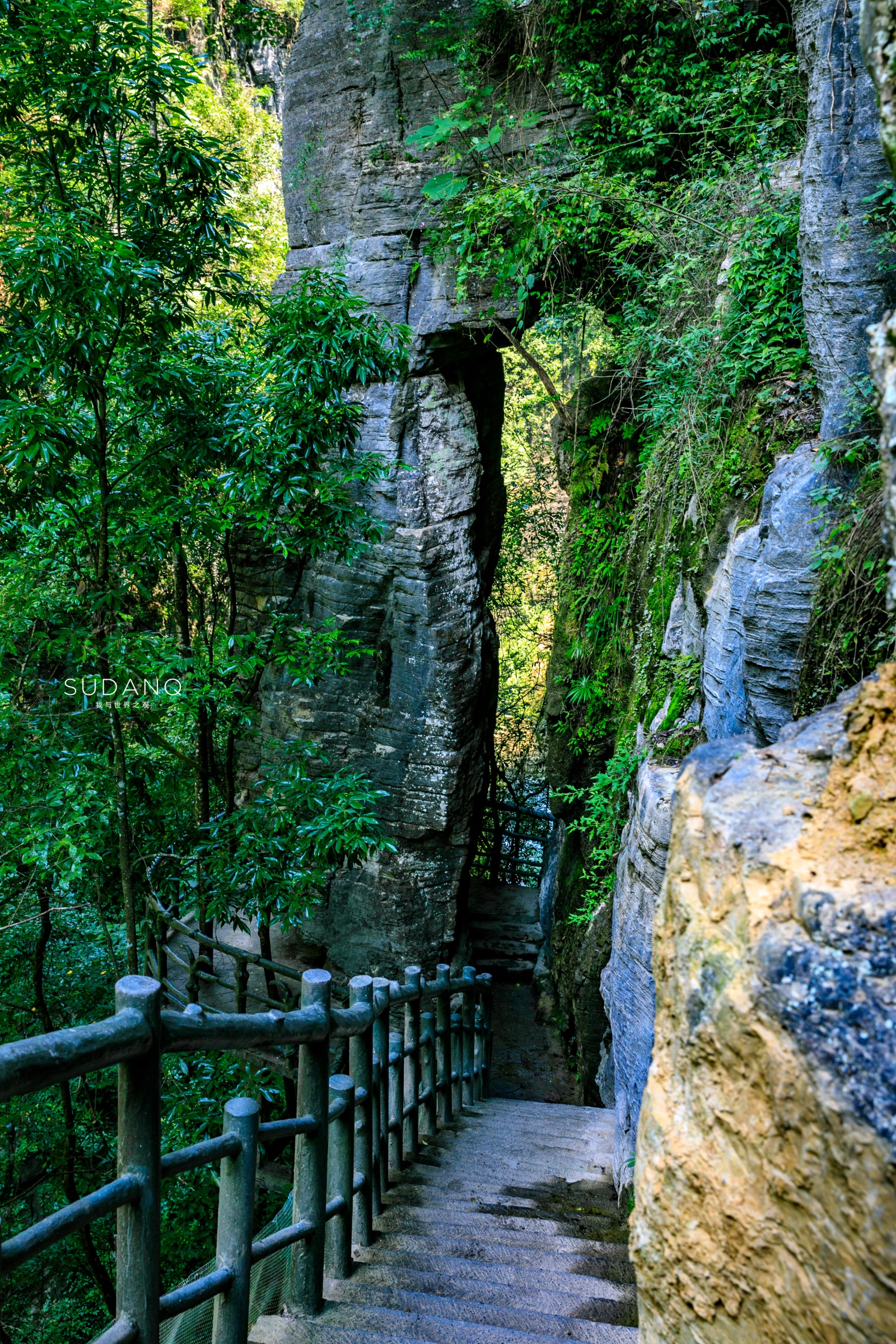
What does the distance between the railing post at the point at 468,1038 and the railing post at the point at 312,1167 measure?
310 cm

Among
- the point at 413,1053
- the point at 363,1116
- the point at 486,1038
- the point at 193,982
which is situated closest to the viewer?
the point at 363,1116

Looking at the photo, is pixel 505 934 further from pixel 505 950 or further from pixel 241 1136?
pixel 241 1136

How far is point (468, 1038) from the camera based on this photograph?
18.8ft

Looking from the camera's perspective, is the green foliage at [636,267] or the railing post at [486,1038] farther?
the railing post at [486,1038]

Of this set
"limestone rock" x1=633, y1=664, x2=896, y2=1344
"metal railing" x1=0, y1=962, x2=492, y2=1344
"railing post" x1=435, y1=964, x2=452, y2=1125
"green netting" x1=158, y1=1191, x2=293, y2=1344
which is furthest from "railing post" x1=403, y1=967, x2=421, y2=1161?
"limestone rock" x1=633, y1=664, x2=896, y2=1344

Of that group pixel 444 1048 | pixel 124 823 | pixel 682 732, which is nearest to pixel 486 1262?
pixel 444 1048

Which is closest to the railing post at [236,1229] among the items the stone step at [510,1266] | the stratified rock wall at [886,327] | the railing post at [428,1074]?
the stone step at [510,1266]

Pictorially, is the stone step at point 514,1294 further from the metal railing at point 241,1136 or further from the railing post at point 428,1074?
the railing post at point 428,1074

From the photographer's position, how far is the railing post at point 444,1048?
466 cm

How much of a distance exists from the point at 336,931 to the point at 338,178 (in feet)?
23.3

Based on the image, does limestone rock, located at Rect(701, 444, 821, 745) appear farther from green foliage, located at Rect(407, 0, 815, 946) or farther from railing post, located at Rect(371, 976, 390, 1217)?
railing post, located at Rect(371, 976, 390, 1217)

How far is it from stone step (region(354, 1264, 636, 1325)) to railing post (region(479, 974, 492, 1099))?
11.0 ft

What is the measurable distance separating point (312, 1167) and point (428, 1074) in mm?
2016

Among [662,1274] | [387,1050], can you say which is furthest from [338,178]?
[662,1274]
